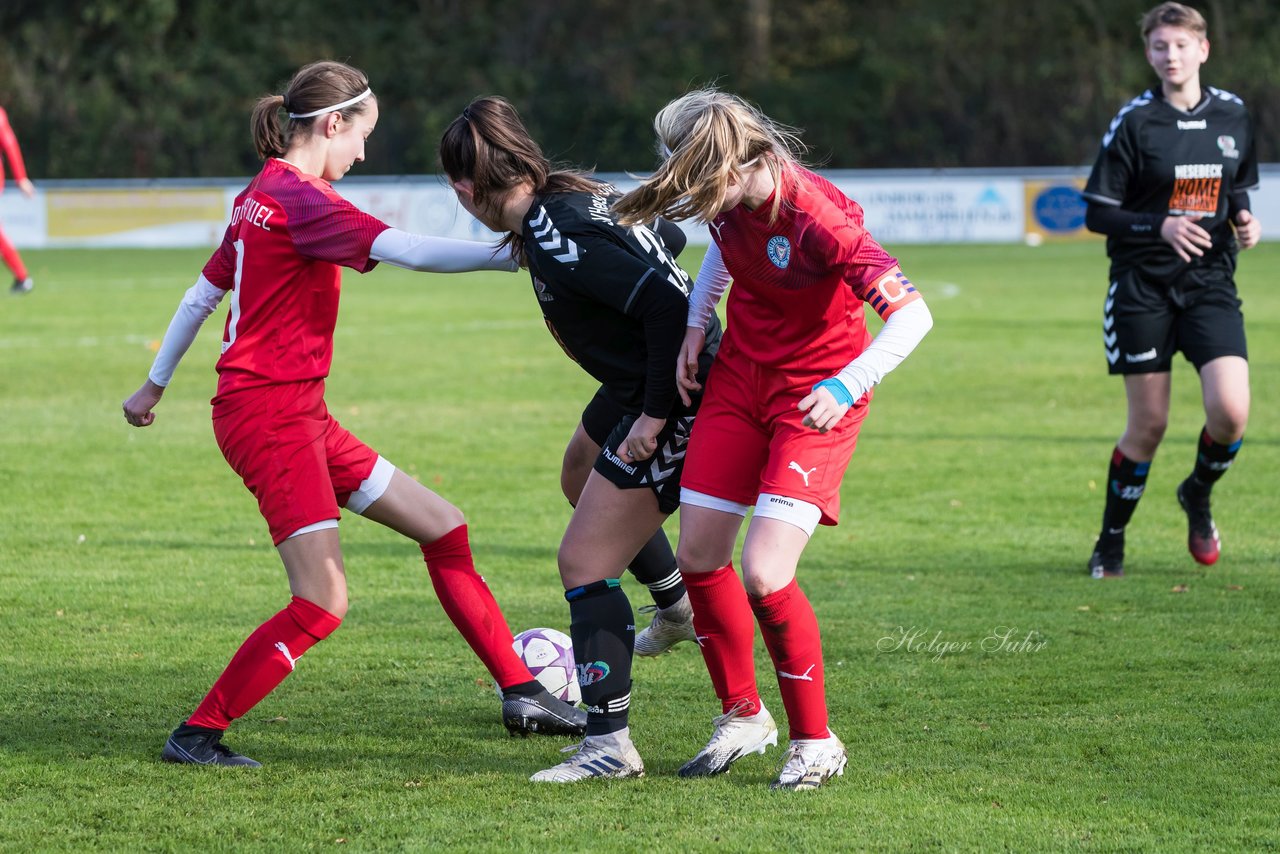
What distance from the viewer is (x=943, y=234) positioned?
1259 inches

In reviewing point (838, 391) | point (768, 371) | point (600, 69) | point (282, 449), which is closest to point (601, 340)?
point (768, 371)

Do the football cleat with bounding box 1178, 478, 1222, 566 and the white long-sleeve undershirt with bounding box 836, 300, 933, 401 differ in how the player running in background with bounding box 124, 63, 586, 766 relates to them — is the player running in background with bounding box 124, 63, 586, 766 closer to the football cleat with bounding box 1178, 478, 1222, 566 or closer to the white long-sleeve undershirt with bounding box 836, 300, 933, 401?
the white long-sleeve undershirt with bounding box 836, 300, 933, 401

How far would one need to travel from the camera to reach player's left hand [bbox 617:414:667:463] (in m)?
4.29

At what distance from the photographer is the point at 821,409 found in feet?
12.5

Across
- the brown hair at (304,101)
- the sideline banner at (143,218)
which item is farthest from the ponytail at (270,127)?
the sideline banner at (143,218)

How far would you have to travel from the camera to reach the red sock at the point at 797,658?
4176 millimetres

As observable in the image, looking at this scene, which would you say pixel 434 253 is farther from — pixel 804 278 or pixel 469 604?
pixel 469 604

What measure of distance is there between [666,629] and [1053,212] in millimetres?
27789

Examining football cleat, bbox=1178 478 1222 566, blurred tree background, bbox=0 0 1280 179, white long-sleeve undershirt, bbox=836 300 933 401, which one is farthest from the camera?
blurred tree background, bbox=0 0 1280 179

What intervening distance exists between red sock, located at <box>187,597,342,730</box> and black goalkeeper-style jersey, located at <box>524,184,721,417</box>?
1.03 metres

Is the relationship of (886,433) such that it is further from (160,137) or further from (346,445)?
(160,137)

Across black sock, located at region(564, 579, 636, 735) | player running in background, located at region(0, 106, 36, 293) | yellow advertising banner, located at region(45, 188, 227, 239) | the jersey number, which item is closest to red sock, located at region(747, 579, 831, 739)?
black sock, located at region(564, 579, 636, 735)

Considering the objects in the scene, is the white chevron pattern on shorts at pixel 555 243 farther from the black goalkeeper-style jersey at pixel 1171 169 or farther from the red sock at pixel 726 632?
the black goalkeeper-style jersey at pixel 1171 169

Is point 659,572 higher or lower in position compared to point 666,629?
higher
